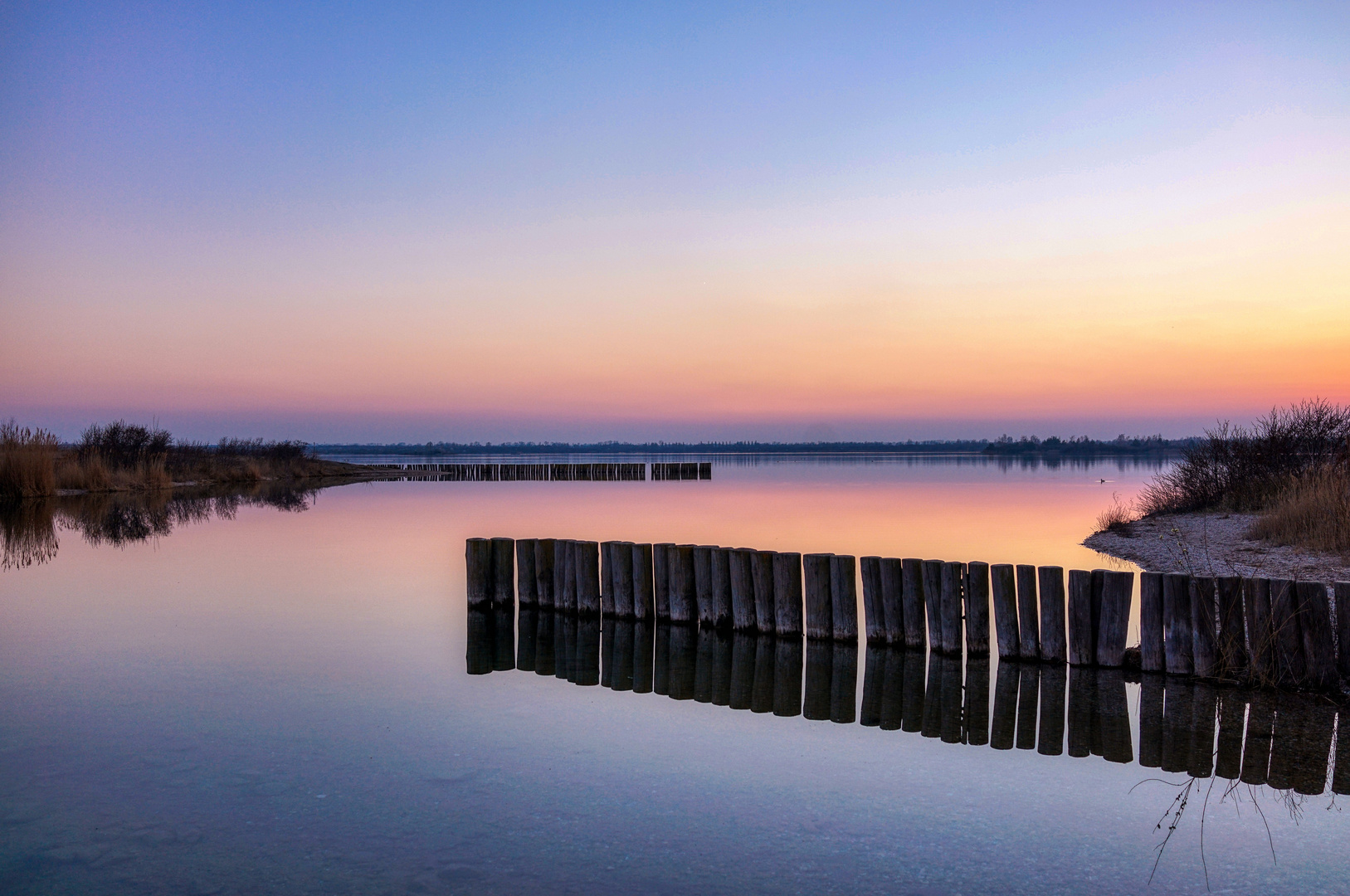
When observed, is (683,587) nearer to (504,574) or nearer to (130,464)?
(504,574)

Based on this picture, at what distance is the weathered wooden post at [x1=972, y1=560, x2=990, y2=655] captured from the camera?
9109 mm

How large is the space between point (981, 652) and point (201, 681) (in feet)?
25.4

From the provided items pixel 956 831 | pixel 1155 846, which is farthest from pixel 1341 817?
pixel 956 831

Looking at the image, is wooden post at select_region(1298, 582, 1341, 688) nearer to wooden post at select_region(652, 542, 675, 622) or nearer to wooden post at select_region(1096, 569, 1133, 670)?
wooden post at select_region(1096, 569, 1133, 670)

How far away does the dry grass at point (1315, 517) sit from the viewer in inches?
545

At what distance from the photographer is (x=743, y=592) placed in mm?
10430

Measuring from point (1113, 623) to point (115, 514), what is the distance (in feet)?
87.3

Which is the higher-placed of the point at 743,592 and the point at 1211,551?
the point at 743,592

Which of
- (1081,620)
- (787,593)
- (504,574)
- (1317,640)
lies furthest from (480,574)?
(1317,640)

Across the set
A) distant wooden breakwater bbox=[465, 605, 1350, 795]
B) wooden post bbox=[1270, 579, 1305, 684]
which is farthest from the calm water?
wooden post bbox=[1270, 579, 1305, 684]

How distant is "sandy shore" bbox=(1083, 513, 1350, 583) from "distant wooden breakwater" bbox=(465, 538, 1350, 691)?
4.06ft

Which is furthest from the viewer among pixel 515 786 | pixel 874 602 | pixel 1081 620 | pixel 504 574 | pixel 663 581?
pixel 504 574

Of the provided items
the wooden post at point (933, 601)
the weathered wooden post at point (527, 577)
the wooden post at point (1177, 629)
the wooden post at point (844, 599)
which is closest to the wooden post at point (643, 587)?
the weathered wooden post at point (527, 577)

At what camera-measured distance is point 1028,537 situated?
2050cm
